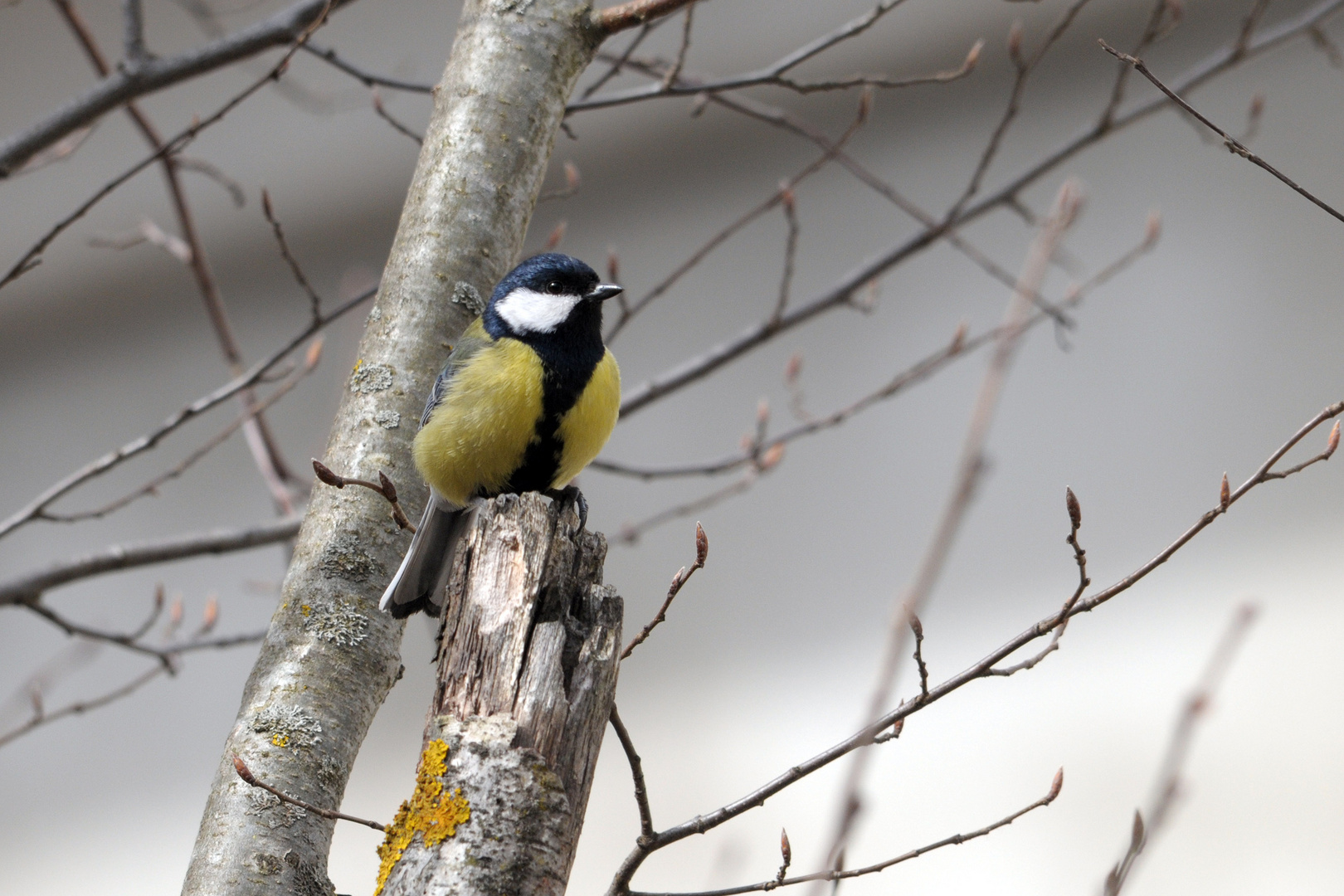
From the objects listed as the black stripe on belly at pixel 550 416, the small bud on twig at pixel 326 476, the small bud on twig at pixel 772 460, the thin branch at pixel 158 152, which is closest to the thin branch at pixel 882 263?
the small bud on twig at pixel 772 460

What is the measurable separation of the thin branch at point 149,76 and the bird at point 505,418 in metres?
0.56

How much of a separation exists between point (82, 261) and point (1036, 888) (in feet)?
13.5

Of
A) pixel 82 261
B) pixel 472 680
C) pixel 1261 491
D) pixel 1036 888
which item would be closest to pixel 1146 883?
pixel 1036 888

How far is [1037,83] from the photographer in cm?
374

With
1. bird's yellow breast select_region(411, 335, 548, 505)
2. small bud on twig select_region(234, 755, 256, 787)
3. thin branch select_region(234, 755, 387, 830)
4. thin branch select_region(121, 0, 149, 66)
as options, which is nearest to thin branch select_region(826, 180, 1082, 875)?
thin branch select_region(234, 755, 387, 830)

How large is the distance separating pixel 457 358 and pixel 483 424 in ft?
0.35

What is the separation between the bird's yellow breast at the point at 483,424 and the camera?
1587mm

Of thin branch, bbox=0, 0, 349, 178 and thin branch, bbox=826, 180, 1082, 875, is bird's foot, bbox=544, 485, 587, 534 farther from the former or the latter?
thin branch, bbox=0, 0, 349, 178

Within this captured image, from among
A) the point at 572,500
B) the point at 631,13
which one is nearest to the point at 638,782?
the point at 572,500

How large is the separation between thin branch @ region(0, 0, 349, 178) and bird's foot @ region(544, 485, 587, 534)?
0.86 m

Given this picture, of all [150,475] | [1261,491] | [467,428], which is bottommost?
[467,428]

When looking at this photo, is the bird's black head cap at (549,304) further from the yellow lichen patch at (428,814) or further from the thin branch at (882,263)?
the yellow lichen patch at (428,814)

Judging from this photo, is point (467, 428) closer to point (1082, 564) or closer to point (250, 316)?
point (1082, 564)

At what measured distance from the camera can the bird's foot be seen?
1279 millimetres
